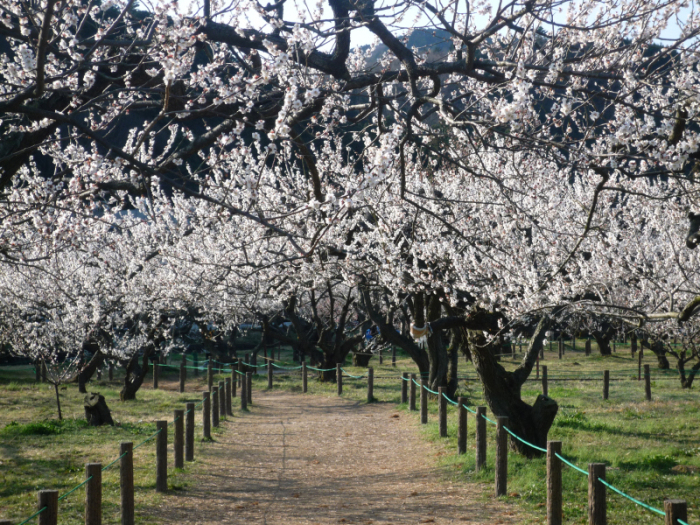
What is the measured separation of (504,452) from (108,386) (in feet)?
52.2

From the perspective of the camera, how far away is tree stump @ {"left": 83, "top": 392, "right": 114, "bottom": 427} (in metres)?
11.9

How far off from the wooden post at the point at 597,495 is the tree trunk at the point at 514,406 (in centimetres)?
372

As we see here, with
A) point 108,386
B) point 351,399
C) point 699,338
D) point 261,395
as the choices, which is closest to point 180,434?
point 351,399

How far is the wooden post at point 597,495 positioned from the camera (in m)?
4.87

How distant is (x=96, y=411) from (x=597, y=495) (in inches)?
394

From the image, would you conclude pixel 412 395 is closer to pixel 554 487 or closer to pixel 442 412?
pixel 442 412

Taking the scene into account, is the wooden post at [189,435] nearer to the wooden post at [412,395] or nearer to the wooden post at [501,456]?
the wooden post at [501,456]

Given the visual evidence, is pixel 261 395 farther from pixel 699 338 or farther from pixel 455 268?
pixel 699 338

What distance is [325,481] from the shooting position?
8.26m

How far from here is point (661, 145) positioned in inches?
195

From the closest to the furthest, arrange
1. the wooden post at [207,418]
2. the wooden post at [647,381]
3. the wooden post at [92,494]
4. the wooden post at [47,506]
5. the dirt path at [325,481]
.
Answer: the wooden post at [47,506] < the wooden post at [92,494] < the dirt path at [325,481] < the wooden post at [207,418] < the wooden post at [647,381]

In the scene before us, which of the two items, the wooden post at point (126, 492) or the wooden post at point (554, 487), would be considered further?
the wooden post at point (126, 492)

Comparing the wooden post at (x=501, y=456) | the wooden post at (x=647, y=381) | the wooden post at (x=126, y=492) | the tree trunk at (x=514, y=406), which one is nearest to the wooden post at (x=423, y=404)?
the tree trunk at (x=514, y=406)

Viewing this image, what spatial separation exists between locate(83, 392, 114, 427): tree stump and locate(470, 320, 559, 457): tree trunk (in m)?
7.45
